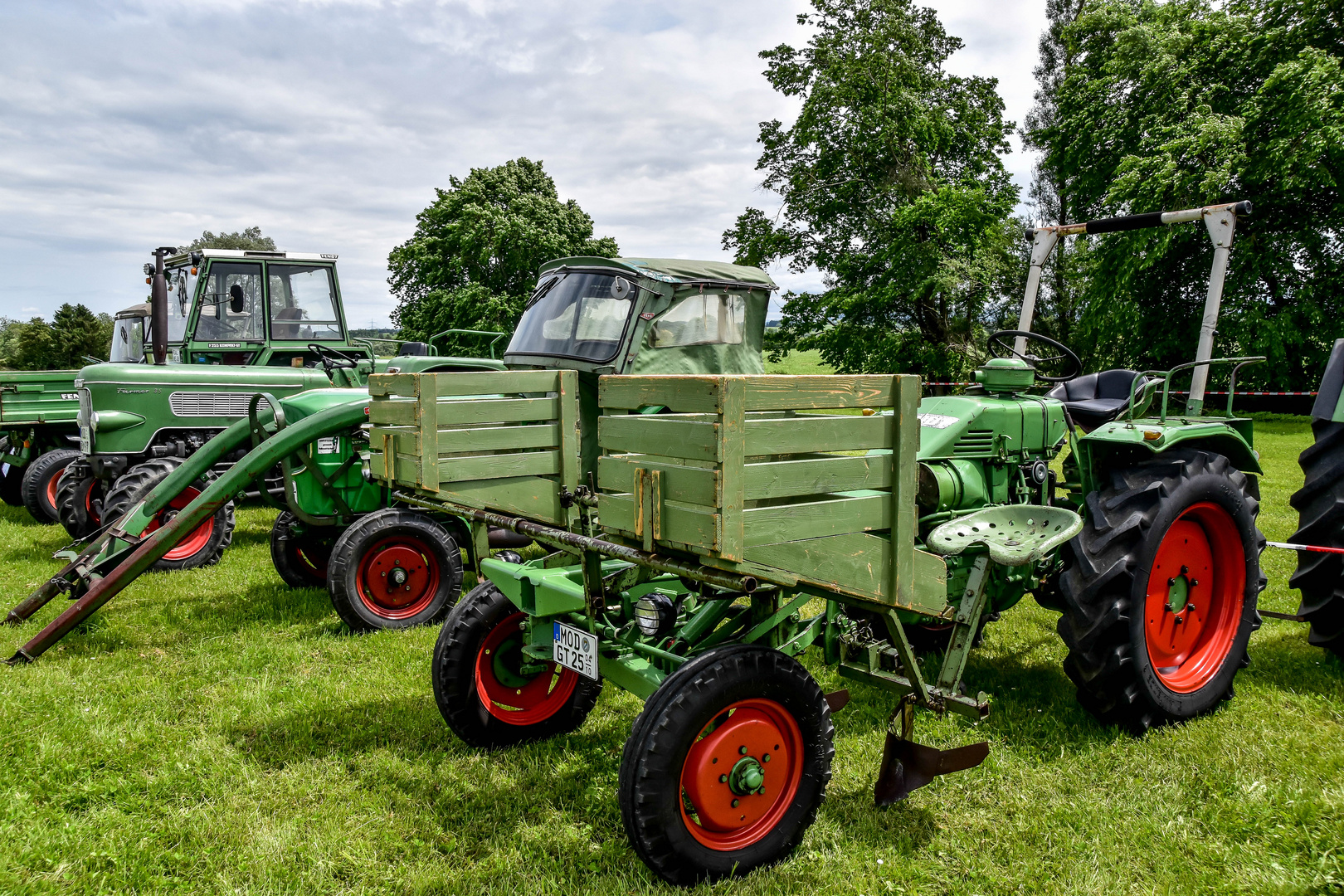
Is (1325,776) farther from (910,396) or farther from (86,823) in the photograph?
(86,823)

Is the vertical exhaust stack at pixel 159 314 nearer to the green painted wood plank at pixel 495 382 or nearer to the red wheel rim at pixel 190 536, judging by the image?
the red wheel rim at pixel 190 536

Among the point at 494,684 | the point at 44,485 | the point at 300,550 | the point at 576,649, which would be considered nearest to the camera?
the point at 576,649

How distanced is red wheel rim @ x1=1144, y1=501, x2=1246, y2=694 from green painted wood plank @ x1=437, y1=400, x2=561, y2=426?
2.73 meters

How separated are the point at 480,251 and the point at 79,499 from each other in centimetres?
1792

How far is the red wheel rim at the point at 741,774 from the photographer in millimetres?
2525

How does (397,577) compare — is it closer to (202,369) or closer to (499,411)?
(499,411)

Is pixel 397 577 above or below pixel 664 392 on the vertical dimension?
below

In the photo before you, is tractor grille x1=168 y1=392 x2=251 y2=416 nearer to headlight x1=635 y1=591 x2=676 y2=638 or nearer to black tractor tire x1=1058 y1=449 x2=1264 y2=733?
headlight x1=635 y1=591 x2=676 y2=638

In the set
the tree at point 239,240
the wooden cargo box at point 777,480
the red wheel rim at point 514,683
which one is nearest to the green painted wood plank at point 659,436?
the wooden cargo box at point 777,480

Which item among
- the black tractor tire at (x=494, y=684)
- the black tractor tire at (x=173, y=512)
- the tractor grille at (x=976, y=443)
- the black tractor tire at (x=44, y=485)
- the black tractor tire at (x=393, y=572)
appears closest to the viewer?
the black tractor tire at (x=494, y=684)

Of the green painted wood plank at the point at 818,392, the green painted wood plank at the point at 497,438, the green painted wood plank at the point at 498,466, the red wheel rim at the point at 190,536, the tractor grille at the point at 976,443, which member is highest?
the green painted wood plank at the point at 818,392

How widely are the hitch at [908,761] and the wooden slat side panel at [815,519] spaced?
830 millimetres

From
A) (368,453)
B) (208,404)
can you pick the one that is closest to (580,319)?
(368,453)

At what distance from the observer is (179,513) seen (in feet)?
16.5
